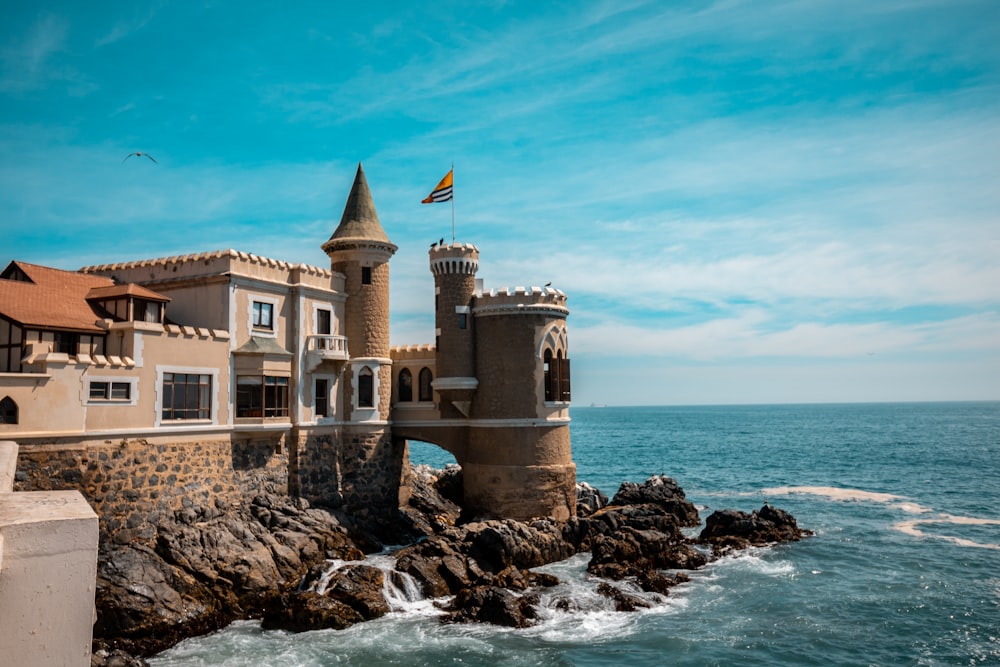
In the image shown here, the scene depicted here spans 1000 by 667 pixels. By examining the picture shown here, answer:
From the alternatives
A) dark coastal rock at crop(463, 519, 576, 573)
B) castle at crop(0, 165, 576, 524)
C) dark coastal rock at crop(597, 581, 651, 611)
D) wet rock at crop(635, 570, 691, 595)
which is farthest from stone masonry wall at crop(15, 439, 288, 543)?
wet rock at crop(635, 570, 691, 595)

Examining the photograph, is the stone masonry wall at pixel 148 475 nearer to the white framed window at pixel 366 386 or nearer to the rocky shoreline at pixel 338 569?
the rocky shoreline at pixel 338 569

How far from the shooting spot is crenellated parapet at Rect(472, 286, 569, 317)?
4031 cm

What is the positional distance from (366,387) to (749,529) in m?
21.9

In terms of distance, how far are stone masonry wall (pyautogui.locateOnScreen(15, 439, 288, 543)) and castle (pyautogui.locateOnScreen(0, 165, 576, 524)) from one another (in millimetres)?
68

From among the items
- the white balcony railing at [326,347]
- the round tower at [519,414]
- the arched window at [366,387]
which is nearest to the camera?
the white balcony railing at [326,347]

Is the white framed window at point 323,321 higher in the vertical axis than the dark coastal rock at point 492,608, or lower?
higher

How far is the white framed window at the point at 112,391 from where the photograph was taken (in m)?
28.7

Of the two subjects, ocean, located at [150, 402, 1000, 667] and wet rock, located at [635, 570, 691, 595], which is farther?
wet rock, located at [635, 570, 691, 595]

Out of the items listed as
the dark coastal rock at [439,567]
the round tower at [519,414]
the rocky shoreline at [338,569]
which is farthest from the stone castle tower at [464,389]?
the dark coastal rock at [439,567]

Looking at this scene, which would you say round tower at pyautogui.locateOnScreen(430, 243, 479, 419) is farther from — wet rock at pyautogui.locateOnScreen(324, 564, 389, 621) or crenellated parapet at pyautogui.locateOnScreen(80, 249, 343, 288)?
wet rock at pyautogui.locateOnScreen(324, 564, 389, 621)

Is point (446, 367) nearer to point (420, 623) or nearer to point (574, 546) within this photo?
point (574, 546)

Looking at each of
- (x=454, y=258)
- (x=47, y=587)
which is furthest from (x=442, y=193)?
(x=47, y=587)

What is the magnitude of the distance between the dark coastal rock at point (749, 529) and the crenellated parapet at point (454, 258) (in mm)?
19359

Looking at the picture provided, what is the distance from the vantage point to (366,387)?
40.3m
